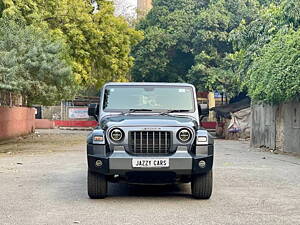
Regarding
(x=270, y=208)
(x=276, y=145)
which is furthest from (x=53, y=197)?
(x=276, y=145)

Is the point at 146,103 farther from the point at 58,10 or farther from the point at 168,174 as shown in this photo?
the point at 58,10

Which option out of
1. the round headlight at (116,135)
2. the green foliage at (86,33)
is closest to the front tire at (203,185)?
the round headlight at (116,135)

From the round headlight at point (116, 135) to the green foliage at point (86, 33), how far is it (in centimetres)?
1511

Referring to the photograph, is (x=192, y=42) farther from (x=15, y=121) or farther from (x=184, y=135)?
(x=184, y=135)

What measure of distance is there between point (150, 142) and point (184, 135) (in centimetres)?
56

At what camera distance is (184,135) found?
866 cm

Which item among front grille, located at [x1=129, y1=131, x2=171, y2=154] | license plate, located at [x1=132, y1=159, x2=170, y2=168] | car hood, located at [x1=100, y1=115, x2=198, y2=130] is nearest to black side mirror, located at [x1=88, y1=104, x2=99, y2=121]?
car hood, located at [x1=100, y1=115, x2=198, y2=130]

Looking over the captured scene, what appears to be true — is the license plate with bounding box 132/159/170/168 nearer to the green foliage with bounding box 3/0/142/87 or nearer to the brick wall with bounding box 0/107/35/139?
the green foliage with bounding box 3/0/142/87

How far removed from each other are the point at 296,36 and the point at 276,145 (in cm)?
627

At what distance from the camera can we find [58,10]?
2645 cm

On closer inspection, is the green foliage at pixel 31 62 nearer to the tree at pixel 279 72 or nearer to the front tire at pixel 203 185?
the tree at pixel 279 72

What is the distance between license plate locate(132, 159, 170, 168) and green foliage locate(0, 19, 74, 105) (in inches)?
455

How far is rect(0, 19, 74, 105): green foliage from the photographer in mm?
19406

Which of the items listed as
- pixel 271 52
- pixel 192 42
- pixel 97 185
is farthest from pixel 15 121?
pixel 97 185
